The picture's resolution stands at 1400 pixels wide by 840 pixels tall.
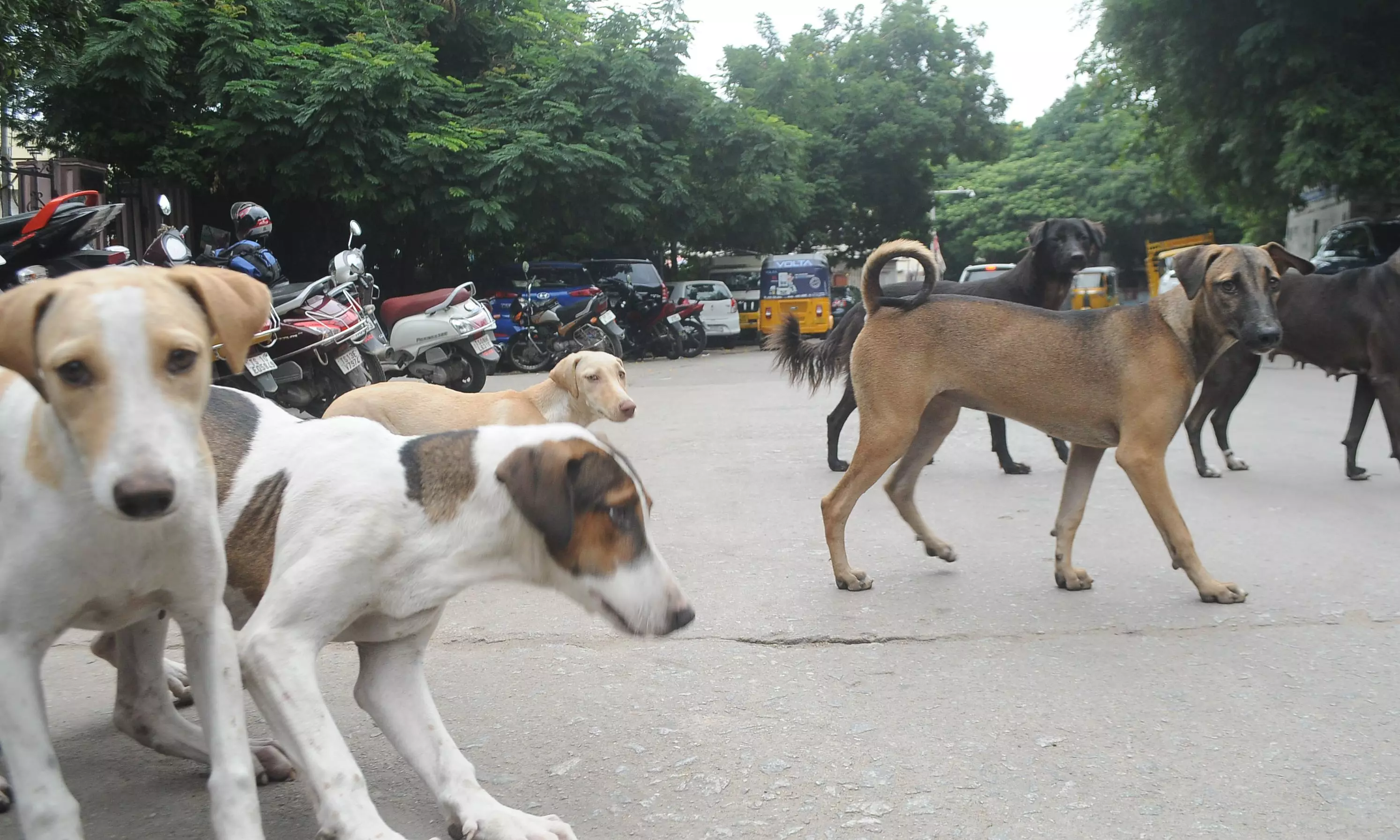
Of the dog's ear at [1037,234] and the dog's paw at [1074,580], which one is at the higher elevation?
the dog's ear at [1037,234]

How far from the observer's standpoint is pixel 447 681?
390 centimetres

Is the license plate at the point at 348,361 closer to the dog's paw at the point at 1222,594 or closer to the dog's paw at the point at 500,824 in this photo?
the dog's paw at the point at 1222,594

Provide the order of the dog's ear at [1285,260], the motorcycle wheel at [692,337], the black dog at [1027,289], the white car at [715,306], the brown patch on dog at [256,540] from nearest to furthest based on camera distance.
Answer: the brown patch on dog at [256,540] < the dog's ear at [1285,260] < the black dog at [1027,289] < the motorcycle wheel at [692,337] < the white car at [715,306]

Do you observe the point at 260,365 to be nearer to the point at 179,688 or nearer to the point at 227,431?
the point at 179,688

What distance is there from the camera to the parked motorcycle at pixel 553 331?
60.3 feet

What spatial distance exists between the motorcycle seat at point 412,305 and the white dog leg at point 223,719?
9.85 metres

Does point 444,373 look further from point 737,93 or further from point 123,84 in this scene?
point 737,93

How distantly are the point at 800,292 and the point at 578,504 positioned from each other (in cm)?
2572

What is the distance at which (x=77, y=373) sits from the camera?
207cm

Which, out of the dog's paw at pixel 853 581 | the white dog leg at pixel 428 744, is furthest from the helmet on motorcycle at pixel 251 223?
the white dog leg at pixel 428 744

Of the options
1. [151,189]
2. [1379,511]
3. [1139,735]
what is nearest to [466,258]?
[151,189]

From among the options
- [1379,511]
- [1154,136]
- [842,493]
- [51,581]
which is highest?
[1154,136]

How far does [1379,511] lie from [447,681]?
5.44 m

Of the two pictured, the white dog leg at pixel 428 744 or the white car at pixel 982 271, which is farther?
→ the white car at pixel 982 271
